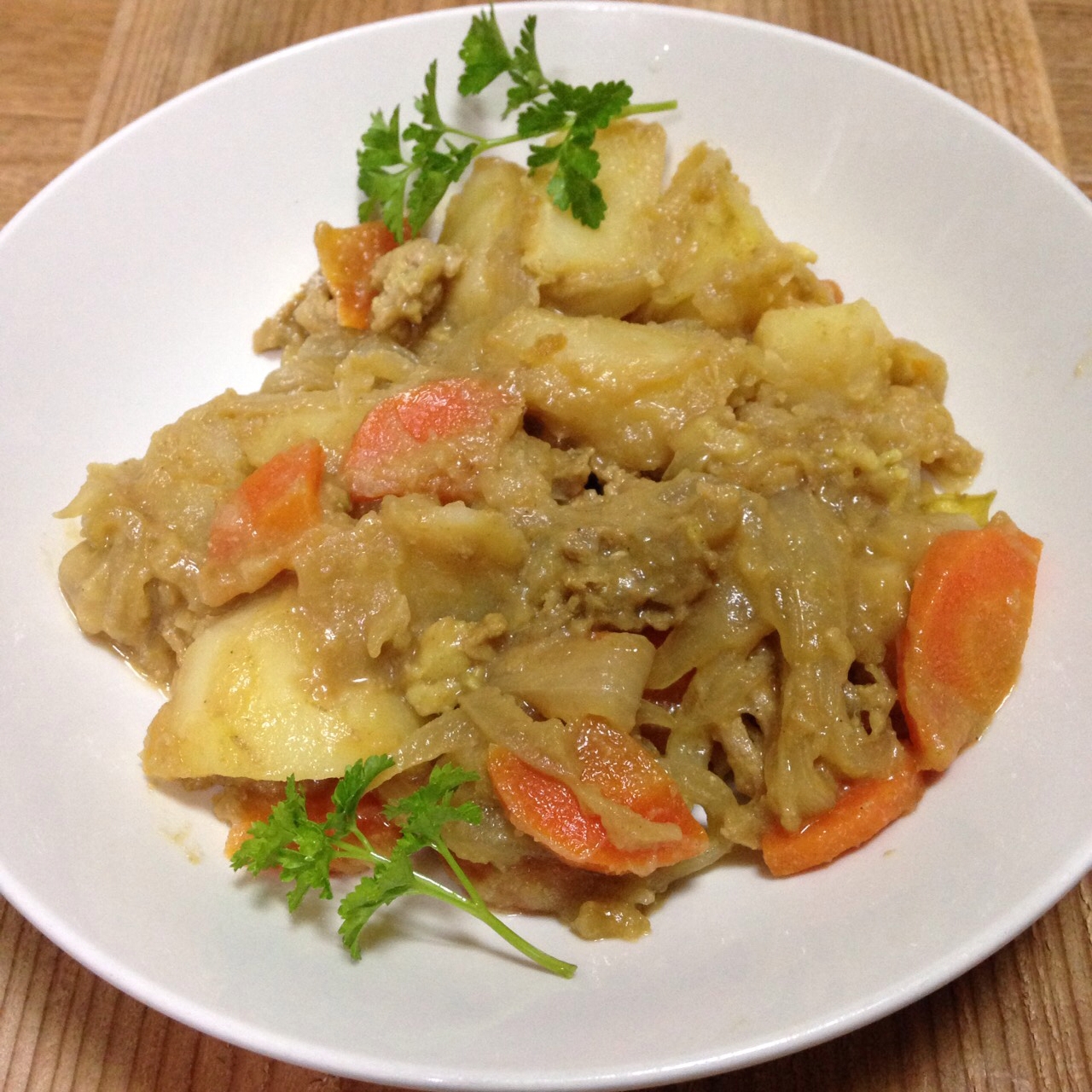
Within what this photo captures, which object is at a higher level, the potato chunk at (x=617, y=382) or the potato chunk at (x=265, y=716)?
the potato chunk at (x=617, y=382)

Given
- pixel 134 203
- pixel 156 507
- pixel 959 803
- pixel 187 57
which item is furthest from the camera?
pixel 187 57

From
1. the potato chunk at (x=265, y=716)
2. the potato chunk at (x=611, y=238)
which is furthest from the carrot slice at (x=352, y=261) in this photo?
the potato chunk at (x=265, y=716)

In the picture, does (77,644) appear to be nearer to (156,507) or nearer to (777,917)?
(156,507)

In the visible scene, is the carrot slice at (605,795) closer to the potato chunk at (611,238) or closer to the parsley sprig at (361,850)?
the parsley sprig at (361,850)

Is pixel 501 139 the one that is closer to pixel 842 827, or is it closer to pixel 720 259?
pixel 720 259

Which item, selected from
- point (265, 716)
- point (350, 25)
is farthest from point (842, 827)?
point (350, 25)

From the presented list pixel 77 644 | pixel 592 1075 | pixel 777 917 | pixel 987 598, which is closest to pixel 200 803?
pixel 77 644
